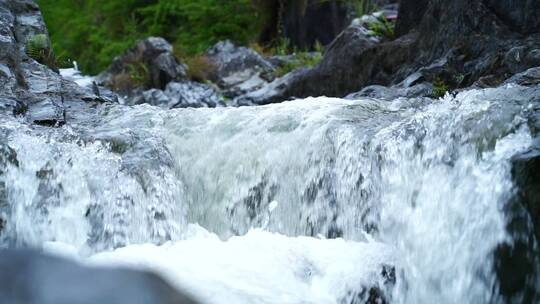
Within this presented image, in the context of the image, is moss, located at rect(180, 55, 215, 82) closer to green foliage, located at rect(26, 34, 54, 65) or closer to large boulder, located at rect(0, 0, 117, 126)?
large boulder, located at rect(0, 0, 117, 126)

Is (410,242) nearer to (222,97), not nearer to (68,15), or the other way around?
(222,97)

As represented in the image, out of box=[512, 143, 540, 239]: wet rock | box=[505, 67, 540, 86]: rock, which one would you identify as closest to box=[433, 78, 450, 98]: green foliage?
box=[505, 67, 540, 86]: rock

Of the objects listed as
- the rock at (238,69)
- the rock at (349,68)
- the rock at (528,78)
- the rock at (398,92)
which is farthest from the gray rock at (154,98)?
the rock at (528,78)

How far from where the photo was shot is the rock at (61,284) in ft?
6.93

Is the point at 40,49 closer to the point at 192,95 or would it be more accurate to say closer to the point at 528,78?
the point at 192,95

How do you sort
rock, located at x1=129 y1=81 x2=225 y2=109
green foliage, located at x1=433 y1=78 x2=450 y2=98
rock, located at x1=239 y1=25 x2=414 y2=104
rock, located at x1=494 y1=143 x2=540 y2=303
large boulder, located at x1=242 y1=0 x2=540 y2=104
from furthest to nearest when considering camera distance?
rock, located at x1=129 y1=81 x2=225 y2=109 < rock, located at x1=239 y1=25 x2=414 y2=104 < green foliage, located at x1=433 y1=78 x2=450 y2=98 < large boulder, located at x1=242 y1=0 x2=540 y2=104 < rock, located at x1=494 y1=143 x2=540 y2=303

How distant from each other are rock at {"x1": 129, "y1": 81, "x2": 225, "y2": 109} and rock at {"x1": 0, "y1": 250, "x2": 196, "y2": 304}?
26.7ft

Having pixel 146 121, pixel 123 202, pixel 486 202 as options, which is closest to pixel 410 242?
pixel 486 202

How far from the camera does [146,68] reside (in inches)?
487

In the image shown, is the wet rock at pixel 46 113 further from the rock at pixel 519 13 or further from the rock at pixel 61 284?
the rock at pixel 519 13

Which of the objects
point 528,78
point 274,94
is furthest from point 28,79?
point 528,78

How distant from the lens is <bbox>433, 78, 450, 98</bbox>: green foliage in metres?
6.55

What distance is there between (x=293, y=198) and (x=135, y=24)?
15.5 m

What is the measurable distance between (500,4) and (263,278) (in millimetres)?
4672
